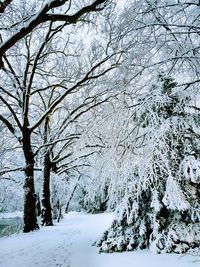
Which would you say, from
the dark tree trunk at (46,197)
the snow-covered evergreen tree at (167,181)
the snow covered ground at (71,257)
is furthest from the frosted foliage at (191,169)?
the dark tree trunk at (46,197)

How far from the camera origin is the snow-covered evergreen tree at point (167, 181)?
220 inches

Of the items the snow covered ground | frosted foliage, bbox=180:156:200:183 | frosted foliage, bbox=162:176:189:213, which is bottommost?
the snow covered ground

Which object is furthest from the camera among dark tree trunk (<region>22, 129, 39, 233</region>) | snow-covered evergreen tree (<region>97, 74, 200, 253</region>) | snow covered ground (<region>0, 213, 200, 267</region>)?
dark tree trunk (<region>22, 129, 39, 233</region>)

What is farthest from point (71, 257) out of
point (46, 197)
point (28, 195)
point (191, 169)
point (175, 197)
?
point (46, 197)

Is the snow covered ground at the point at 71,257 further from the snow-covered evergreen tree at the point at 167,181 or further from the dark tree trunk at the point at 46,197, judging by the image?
the dark tree trunk at the point at 46,197

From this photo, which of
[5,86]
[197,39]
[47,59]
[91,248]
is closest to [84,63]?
[47,59]

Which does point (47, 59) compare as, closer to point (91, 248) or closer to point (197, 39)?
point (91, 248)

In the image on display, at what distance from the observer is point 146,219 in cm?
695

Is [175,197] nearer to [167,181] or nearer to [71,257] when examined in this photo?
[167,181]

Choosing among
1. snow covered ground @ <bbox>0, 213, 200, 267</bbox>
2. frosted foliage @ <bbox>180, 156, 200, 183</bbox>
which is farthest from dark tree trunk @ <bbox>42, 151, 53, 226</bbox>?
frosted foliage @ <bbox>180, 156, 200, 183</bbox>

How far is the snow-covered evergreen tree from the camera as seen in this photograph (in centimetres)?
559

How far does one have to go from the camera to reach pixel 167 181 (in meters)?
6.07

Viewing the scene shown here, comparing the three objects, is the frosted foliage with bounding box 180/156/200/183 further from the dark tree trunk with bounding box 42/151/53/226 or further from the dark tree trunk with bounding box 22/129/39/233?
the dark tree trunk with bounding box 42/151/53/226

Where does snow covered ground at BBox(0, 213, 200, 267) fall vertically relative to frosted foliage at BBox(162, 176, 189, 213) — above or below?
below
